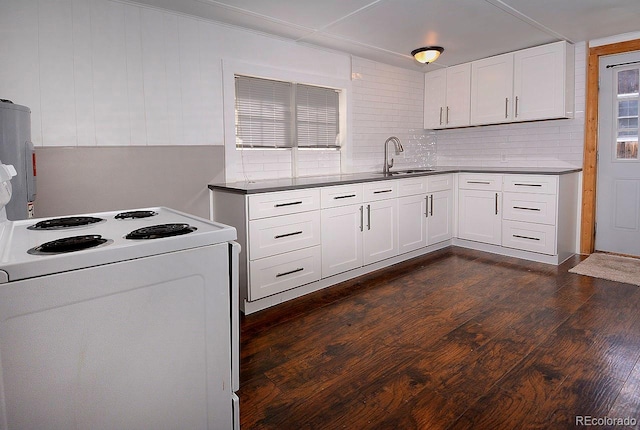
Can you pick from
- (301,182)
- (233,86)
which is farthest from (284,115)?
(301,182)

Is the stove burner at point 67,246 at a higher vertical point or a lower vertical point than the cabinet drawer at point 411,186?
lower

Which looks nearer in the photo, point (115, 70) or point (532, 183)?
point (115, 70)

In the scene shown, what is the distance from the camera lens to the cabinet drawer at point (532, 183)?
4148 mm

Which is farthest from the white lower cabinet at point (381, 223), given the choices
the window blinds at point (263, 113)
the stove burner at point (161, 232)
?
the stove burner at point (161, 232)

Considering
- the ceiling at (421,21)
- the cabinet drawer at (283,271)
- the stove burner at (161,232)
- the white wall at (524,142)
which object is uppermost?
the ceiling at (421,21)

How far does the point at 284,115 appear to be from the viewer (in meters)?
4.09

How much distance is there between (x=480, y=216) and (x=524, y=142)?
1.12 m

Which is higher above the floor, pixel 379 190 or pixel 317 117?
pixel 317 117

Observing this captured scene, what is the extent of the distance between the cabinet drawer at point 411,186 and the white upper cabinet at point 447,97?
125cm

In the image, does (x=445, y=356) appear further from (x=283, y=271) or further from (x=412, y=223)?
(x=412, y=223)

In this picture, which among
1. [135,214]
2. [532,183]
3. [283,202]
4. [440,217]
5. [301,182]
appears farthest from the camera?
[440,217]

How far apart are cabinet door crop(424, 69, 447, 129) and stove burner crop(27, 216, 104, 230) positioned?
480cm

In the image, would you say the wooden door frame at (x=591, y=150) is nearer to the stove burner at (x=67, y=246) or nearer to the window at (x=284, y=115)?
the window at (x=284, y=115)

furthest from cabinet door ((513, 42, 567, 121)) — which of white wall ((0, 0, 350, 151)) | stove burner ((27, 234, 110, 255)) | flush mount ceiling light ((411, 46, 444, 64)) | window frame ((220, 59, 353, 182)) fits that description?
stove burner ((27, 234, 110, 255))
